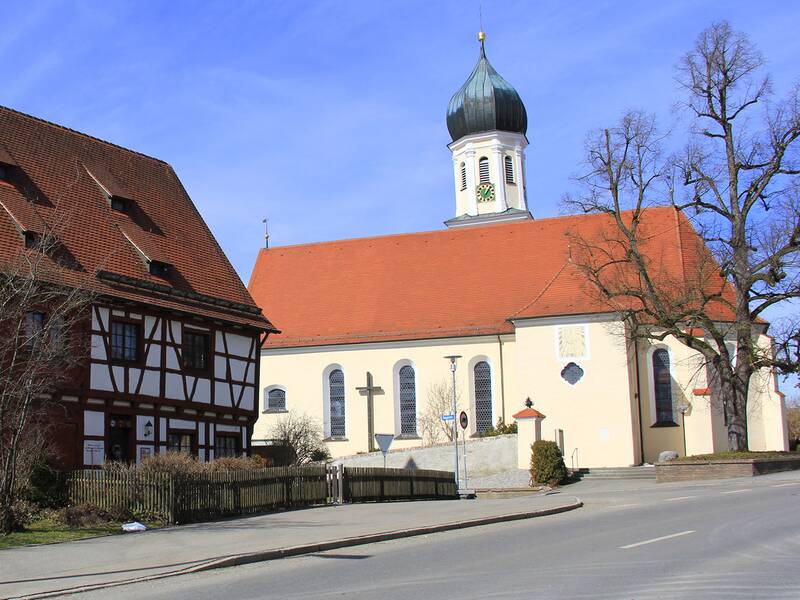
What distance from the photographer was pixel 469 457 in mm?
39125

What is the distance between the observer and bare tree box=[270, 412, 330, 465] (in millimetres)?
37841

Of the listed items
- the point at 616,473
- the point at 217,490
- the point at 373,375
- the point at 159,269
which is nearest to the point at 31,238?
the point at 159,269

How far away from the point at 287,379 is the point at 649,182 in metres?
19.4

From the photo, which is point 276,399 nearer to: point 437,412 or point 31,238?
point 437,412

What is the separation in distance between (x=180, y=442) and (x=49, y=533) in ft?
31.8

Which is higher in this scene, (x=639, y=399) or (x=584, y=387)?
(x=584, y=387)

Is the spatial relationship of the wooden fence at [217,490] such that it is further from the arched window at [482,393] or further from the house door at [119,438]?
the arched window at [482,393]

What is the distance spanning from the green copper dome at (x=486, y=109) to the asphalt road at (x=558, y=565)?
4294 centimetres

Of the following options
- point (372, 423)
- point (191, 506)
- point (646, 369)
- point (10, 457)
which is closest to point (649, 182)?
point (646, 369)

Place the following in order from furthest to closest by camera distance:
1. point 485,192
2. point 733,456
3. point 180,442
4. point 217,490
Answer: point 485,192 → point 733,456 → point 180,442 → point 217,490

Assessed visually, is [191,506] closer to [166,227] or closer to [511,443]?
[166,227]

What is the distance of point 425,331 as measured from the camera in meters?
44.3

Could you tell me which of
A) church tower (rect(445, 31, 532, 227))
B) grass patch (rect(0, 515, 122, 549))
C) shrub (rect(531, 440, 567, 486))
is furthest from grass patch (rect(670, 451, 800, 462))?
church tower (rect(445, 31, 532, 227))

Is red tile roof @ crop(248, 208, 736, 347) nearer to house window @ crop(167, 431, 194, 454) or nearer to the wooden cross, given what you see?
the wooden cross
